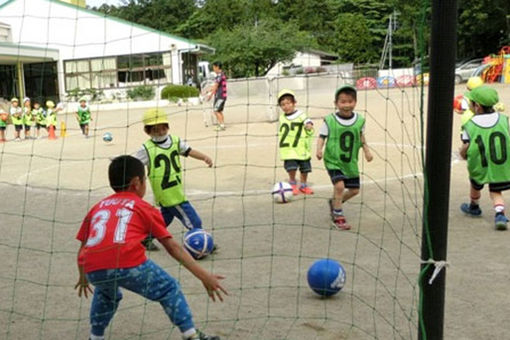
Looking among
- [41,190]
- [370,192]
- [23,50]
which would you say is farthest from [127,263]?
[23,50]

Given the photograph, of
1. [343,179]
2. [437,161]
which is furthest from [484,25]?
[437,161]

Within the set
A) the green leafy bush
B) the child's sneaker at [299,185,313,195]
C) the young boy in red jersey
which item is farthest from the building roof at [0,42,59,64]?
the young boy in red jersey

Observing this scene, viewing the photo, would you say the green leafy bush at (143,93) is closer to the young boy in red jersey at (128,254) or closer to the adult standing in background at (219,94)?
the adult standing in background at (219,94)

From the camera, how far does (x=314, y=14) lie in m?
60.8

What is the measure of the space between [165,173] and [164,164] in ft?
0.28

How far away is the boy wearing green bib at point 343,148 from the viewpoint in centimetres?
611

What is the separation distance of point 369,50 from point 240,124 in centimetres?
3563

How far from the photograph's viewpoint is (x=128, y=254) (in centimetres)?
311

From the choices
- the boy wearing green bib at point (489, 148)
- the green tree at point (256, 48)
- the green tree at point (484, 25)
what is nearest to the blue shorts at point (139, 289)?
the boy wearing green bib at point (489, 148)

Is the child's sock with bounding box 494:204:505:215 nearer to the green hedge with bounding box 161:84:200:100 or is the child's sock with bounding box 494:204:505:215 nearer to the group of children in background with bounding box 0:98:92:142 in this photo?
the group of children in background with bounding box 0:98:92:142

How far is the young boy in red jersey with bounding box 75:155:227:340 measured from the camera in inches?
122

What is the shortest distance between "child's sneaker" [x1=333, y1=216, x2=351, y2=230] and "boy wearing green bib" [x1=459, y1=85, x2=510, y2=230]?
4.75 feet

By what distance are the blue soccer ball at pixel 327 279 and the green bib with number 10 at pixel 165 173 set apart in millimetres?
1742

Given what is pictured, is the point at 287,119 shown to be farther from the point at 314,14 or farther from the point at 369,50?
the point at 314,14
